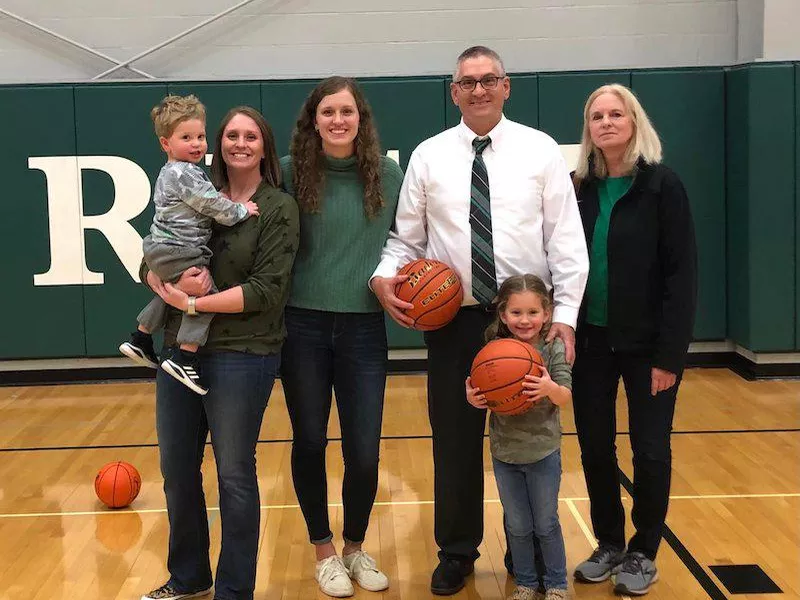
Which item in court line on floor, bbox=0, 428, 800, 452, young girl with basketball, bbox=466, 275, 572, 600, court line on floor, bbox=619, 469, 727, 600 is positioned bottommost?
court line on floor, bbox=619, 469, 727, 600

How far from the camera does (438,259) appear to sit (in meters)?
3.71

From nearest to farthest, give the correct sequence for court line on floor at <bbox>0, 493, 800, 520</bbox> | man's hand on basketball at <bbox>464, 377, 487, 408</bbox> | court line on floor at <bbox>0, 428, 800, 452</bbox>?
man's hand on basketball at <bbox>464, 377, 487, 408</bbox> → court line on floor at <bbox>0, 493, 800, 520</bbox> → court line on floor at <bbox>0, 428, 800, 452</bbox>

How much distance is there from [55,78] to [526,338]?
5802 mm

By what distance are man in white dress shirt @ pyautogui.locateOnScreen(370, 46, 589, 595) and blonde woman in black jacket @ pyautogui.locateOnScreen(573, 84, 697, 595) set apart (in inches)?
7.4

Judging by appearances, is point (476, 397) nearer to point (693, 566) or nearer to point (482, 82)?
point (482, 82)

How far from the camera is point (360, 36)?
320 inches

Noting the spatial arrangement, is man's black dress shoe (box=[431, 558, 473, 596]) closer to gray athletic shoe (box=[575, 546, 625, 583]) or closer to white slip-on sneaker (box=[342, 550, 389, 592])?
white slip-on sneaker (box=[342, 550, 389, 592])

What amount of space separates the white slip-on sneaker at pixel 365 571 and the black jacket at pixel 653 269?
1.25m

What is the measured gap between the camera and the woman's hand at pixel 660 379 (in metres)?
3.65

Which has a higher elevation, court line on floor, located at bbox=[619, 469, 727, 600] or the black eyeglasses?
the black eyeglasses

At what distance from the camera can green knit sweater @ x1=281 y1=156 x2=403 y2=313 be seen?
142 inches

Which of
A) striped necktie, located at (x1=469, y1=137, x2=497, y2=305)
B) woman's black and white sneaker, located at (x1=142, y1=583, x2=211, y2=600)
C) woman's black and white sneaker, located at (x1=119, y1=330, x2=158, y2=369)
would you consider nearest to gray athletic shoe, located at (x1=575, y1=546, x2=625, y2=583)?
striped necktie, located at (x1=469, y1=137, x2=497, y2=305)

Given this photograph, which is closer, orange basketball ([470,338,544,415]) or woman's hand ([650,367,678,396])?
orange basketball ([470,338,544,415])

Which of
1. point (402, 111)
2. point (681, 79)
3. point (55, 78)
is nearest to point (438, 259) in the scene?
point (402, 111)
